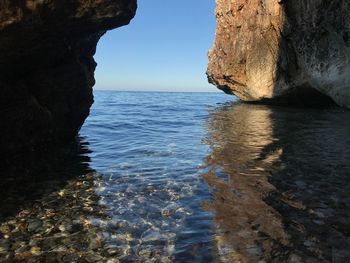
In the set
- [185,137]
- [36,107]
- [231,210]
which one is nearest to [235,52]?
[185,137]

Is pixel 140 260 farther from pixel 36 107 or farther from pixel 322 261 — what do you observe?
pixel 36 107

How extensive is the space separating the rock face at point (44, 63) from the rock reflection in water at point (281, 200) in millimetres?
4485

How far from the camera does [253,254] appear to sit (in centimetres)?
428

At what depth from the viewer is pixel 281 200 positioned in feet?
19.7

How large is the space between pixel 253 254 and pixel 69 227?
2.77 meters

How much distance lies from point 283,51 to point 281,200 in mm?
19938

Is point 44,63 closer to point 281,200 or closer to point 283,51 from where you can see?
point 281,200

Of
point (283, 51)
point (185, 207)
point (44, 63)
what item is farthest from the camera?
point (283, 51)

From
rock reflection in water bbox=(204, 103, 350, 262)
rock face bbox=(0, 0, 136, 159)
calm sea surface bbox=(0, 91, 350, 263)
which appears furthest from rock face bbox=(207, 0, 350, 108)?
rock face bbox=(0, 0, 136, 159)

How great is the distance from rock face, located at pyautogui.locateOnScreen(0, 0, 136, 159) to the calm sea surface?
1196 millimetres

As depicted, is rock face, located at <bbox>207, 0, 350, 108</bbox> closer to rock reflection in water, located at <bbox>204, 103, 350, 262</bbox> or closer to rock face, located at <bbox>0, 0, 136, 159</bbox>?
rock reflection in water, located at <bbox>204, 103, 350, 262</bbox>

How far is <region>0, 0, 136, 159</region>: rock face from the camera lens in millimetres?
6707

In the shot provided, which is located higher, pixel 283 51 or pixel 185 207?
pixel 283 51

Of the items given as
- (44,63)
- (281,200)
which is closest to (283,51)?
(44,63)
